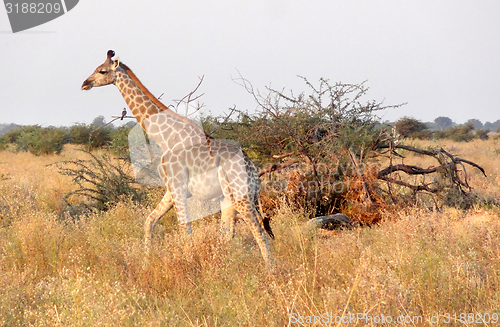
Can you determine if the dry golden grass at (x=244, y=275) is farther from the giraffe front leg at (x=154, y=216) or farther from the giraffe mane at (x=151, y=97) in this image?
the giraffe mane at (x=151, y=97)

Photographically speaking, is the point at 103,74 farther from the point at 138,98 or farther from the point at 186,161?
the point at 186,161

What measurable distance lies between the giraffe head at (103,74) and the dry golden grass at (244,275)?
6.13 ft

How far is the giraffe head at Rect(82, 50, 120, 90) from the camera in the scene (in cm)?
423

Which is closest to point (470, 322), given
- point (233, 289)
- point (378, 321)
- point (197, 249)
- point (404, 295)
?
point (404, 295)

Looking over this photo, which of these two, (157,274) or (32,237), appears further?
(32,237)

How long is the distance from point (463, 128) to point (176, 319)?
35.5m

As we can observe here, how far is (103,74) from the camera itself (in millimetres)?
4301

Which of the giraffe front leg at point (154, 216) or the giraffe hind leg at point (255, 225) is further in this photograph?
the giraffe front leg at point (154, 216)

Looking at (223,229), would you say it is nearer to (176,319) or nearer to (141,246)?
(141,246)

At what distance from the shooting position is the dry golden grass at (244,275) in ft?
9.97

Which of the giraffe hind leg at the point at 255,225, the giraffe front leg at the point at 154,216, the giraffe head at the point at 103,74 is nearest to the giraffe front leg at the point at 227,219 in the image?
the giraffe hind leg at the point at 255,225

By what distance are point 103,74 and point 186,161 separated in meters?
1.37

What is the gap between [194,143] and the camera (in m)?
4.41

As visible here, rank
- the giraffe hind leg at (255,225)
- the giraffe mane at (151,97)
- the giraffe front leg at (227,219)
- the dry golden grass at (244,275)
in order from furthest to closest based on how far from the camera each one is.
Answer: the giraffe front leg at (227,219)
the giraffe mane at (151,97)
the giraffe hind leg at (255,225)
the dry golden grass at (244,275)
